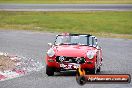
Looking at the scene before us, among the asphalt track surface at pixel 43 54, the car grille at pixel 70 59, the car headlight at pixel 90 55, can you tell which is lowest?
the asphalt track surface at pixel 43 54

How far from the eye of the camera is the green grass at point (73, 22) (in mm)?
42281

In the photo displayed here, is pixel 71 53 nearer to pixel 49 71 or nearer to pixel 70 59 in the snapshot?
pixel 70 59

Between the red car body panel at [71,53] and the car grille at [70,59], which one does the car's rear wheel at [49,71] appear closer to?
the red car body panel at [71,53]

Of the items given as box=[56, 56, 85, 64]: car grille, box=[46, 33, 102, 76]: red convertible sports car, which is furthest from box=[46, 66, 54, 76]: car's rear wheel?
box=[56, 56, 85, 64]: car grille

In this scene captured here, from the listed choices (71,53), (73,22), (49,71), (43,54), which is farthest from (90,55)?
(73,22)


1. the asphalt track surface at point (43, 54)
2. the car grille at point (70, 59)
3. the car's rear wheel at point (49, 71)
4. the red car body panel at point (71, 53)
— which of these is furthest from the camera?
the car's rear wheel at point (49, 71)

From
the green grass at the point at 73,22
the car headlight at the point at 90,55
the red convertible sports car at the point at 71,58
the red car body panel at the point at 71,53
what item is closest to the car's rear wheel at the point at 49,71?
the red convertible sports car at the point at 71,58

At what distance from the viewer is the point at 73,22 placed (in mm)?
47250

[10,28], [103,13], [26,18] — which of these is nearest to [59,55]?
[10,28]

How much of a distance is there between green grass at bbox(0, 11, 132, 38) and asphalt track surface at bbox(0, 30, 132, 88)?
157 inches

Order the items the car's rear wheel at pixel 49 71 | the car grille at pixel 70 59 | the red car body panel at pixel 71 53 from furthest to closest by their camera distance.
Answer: the car's rear wheel at pixel 49 71, the red car body panel at pixel 71 53, the car grille at pixel 70 59

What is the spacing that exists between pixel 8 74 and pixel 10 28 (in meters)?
26.9

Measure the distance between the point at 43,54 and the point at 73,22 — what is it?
2129cm

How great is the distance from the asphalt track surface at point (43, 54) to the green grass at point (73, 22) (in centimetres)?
399
